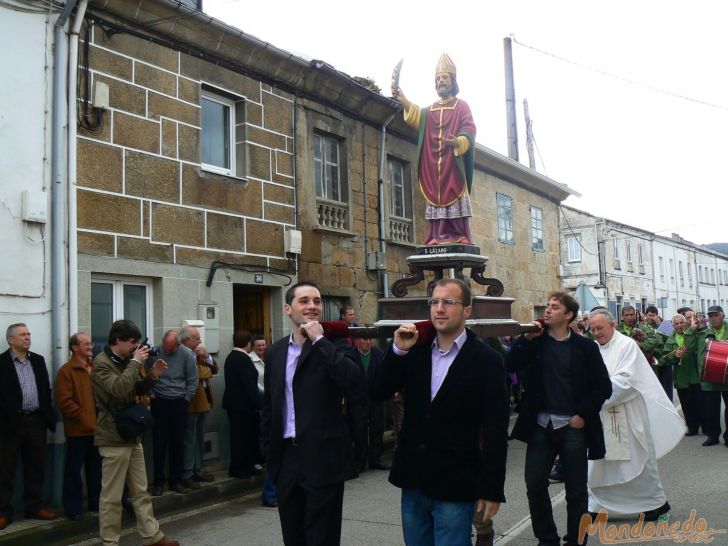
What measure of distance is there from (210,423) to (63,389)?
274 centimetres

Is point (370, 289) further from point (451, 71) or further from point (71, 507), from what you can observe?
point (71, 507)

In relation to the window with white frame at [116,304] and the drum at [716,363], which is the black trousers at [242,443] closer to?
the window with white frame at [116,304]

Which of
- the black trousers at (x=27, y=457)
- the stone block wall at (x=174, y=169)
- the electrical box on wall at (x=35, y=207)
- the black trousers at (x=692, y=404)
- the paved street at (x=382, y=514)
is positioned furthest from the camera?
the black trousers at (x=692, y=404)

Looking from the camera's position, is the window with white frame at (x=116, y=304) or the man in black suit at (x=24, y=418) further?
the window with white frame at (x=116, y=304)

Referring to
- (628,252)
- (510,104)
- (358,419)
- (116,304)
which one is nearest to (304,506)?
(358,419)

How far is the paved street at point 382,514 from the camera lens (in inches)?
261

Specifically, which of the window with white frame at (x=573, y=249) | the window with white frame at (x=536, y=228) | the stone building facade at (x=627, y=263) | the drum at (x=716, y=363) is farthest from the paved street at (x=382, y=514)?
the window with white frame at (x=573, y=249)

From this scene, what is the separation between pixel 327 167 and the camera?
12.9m

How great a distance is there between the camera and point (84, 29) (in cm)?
869

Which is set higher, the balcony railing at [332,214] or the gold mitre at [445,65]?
the gold mitre at [445,65]

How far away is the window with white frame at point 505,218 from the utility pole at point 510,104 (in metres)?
2.80

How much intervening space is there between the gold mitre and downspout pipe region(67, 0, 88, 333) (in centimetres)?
415

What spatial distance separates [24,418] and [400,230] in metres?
8.55

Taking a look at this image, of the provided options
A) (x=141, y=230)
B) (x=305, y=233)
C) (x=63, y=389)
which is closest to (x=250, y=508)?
(x=63, y=389)
